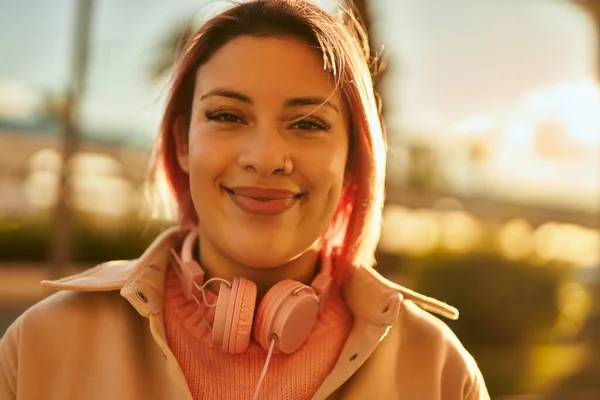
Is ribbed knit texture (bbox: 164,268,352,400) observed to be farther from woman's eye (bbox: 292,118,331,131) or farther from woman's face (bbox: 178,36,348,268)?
woman's eye (bbox: 292,118,331,131)

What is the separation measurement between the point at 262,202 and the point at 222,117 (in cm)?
24

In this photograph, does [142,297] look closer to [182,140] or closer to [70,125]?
[182,140]

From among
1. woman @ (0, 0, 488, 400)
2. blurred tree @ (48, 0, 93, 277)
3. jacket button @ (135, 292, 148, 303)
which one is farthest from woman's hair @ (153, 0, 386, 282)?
blurred tree @ (48, 0, 93, 277)

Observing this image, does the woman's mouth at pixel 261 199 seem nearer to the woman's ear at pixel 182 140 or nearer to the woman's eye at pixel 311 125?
the woman's eye at pixel 311 125

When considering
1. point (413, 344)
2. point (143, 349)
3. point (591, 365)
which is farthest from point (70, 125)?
point (591, 365)

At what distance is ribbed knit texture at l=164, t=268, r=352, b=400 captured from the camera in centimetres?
187

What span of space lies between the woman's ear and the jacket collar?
8.8 inches

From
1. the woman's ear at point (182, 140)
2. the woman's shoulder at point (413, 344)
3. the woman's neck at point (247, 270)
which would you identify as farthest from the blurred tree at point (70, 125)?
the woman's shoulder at point (413, 344)

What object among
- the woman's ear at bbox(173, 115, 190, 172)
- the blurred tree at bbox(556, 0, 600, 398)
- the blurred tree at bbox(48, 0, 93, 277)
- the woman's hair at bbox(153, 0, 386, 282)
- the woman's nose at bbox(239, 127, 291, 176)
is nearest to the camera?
the woman's nose at bbox(239, 127, 291, 176)

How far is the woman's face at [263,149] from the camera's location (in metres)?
1.84

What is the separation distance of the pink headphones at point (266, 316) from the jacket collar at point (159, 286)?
135mm

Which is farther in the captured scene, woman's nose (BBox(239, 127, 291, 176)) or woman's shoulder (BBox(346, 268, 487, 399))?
woman's shoulder (BBox(346, 268, 487, 399))

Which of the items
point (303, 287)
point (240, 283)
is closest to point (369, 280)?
point (303, 287)

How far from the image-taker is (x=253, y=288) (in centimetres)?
184
